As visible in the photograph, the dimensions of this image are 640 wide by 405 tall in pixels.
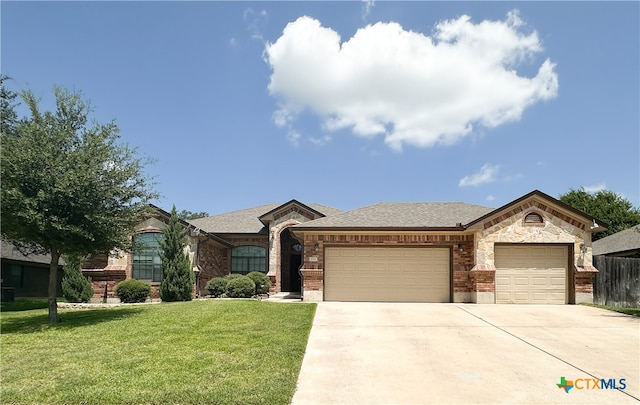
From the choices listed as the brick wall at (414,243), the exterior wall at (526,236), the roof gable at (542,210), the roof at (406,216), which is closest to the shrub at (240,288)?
the brick wall at (414,243)

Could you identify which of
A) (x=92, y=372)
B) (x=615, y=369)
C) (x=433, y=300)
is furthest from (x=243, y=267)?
(x=615, y=369)

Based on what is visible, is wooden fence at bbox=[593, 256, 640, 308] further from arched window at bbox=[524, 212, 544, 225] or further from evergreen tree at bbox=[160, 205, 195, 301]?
evergreen tree at bbox=[160, 205, 195, 301]

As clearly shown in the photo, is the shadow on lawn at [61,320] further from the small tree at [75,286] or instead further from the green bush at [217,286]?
the green bush at [217,286]

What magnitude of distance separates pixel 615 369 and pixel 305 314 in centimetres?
788

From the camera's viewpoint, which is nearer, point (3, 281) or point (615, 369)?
point (615, 369)

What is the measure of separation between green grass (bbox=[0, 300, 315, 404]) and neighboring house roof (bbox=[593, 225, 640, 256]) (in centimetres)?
1947

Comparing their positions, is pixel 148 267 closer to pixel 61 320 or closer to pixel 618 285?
pixel 61 320

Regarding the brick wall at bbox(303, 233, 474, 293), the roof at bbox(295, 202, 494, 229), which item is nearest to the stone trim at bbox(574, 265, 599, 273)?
the brick wall at bbox(303, 233, 474, 293)

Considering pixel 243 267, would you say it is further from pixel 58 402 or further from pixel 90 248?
pixel 58 402

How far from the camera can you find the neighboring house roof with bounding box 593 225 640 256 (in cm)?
2377

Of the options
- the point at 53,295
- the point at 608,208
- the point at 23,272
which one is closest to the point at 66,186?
the point at 53,295

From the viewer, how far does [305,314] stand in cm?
1367

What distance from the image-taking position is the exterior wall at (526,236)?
17.6m

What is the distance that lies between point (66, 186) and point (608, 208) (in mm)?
43860
